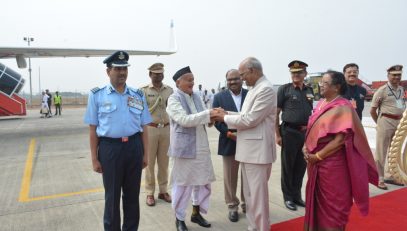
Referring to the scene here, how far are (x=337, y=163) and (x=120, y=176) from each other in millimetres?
1889

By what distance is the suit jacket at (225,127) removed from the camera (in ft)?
12.3

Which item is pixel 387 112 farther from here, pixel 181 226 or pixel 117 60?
pixel 117 60

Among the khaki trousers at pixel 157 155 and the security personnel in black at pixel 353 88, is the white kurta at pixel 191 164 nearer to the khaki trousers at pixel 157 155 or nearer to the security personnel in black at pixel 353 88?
the khaki trousers at pixel 157 155

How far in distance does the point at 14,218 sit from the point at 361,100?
5.00m

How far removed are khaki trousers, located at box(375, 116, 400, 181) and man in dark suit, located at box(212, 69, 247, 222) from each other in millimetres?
2597

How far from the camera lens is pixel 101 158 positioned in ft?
9.37

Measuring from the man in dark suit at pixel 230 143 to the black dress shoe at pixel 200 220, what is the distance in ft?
1.07

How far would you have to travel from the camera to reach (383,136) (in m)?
5.01

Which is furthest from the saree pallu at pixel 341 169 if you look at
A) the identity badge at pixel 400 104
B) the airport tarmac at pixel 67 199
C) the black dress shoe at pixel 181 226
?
the identity badge at pixel 400 104

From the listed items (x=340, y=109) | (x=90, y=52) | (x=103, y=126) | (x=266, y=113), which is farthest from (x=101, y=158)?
(x=90, y=52)

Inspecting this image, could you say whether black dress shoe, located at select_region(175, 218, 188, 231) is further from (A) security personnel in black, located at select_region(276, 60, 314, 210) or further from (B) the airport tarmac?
(A) security personnel in black, located at select_region(276, 60, 314, 210)

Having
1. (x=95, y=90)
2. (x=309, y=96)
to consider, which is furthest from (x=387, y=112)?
(x=95, y=90)

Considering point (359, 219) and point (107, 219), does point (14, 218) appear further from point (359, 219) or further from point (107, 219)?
point (359, 219)

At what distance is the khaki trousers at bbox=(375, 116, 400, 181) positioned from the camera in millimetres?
4965
